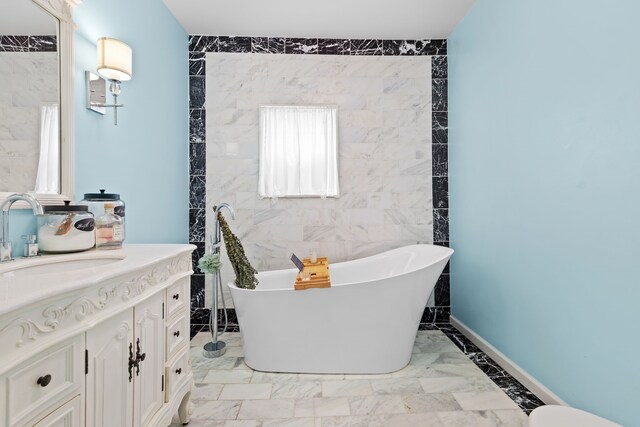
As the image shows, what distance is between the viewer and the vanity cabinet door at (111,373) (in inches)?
39.1

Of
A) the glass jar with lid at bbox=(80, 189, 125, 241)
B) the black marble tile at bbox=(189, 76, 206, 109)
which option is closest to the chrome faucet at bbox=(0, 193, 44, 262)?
the glass jar with lid at bbox=(80, 189, 125, 241)

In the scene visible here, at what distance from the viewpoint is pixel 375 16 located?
8.98 ft

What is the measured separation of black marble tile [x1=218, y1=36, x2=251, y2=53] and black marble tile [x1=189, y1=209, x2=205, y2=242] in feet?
5.09

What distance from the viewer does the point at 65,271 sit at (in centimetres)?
117

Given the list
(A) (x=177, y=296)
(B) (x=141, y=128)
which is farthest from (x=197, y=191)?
(A) (x=177, y=296)

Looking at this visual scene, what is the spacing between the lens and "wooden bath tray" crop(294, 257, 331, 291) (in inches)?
82.0

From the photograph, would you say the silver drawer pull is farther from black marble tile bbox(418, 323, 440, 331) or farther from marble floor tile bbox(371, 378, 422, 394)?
black marble tile bbox(418, 323, 440, 331)

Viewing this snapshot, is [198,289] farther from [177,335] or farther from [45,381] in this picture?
[45,381]

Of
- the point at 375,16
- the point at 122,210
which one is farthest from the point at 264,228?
the point at 375,16

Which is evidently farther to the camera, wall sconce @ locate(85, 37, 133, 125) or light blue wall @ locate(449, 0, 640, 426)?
wall sconce @ locate(85, 37, 133, 125)

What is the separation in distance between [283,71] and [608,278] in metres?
2.84

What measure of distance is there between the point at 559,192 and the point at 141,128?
2.68 m

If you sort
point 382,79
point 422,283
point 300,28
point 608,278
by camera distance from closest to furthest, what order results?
1. point 608,278
2. point 422,283
3. point 300,28
4. point 382,79

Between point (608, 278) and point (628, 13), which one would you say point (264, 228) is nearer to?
point (608, 278)
